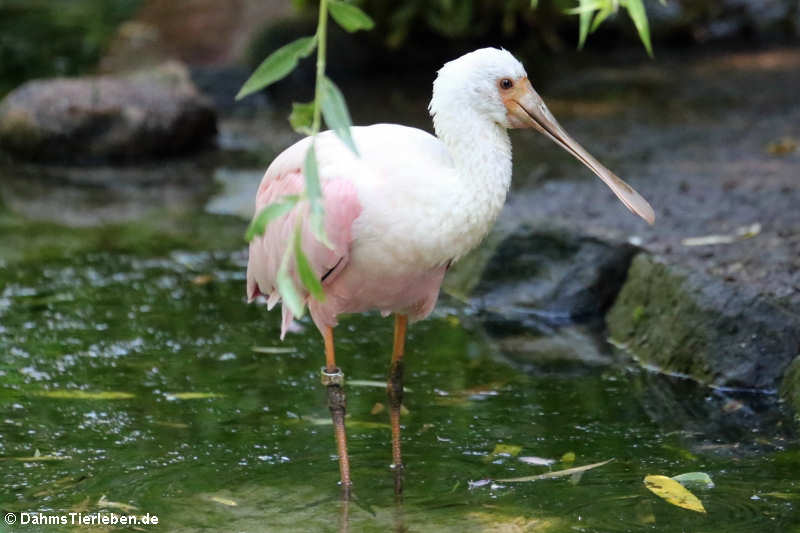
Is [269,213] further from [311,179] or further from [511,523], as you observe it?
[511,523]

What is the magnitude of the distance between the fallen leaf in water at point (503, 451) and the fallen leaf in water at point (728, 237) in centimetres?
232

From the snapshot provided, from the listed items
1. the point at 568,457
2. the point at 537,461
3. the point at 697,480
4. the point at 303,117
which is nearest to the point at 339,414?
the point at 537,461

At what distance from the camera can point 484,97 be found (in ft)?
13.3

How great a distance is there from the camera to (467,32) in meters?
13.1

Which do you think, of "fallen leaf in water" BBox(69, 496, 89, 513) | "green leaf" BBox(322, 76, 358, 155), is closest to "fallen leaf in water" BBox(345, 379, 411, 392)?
"fallen leaf in water" BBox(69, 496, 89, 513)

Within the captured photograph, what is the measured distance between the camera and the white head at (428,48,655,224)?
4.03 metres

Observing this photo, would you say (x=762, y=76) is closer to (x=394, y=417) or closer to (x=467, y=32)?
(x=467, y=32)

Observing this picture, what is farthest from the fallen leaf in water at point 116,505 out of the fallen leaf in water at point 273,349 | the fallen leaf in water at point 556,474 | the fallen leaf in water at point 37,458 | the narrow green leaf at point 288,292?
the narrow green leaf at point 288,292

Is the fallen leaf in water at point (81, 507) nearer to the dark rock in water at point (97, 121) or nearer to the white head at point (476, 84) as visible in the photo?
the white head at point (476, 84)

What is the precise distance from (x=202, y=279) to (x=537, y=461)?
119 inches

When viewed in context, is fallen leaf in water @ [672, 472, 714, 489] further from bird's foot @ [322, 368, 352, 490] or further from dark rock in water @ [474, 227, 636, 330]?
dark rock in water @ [474, 227, 636, 330]

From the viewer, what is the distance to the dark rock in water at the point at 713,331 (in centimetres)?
529

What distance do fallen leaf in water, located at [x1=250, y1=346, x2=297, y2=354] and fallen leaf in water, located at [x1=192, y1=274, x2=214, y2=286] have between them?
114 centimetres

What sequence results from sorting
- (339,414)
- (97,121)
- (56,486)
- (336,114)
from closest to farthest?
(336,114) → (56,486) → (339,414) → (97,121)
